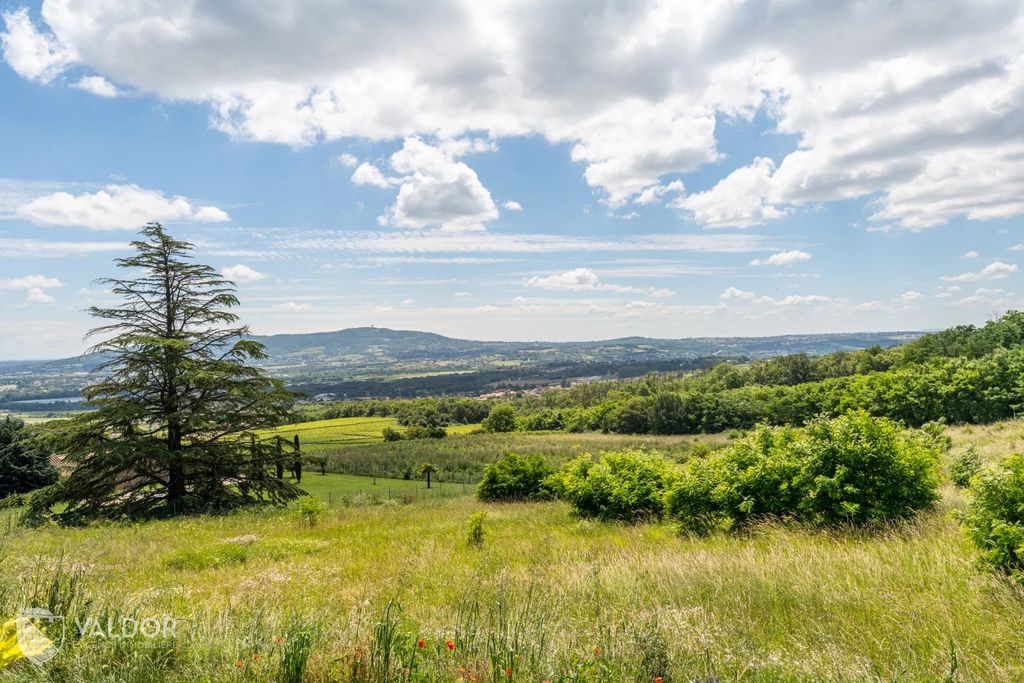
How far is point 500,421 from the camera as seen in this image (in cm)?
10919

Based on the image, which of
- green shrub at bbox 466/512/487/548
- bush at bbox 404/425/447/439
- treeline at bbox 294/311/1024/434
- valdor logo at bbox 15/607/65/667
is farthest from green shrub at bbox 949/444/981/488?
bush at bbox 404/425/447/439

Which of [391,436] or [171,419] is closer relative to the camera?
[171,419]

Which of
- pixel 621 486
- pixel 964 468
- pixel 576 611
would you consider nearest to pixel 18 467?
pixel 621 486

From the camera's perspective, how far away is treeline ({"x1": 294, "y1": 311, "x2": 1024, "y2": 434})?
162 ft

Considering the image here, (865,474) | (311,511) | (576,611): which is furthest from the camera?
(311,511)

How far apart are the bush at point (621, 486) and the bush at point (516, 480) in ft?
22.7

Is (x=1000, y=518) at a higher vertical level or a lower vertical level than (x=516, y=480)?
higher

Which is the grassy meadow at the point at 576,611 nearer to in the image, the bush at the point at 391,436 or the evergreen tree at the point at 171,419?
the evergreen tree at the point at 171,419

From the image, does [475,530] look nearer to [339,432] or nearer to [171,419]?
[171,419]

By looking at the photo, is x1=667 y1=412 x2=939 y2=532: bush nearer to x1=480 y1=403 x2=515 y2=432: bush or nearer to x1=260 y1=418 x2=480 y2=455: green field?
x1=260 y1=418 x2=480 y2=455: green field

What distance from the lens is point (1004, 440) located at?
24.7 meters

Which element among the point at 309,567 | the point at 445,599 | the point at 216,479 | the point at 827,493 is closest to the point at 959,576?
the point at 827,493

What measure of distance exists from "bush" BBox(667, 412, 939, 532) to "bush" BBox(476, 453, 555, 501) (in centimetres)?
1098

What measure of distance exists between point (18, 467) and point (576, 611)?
4055 centimetres
